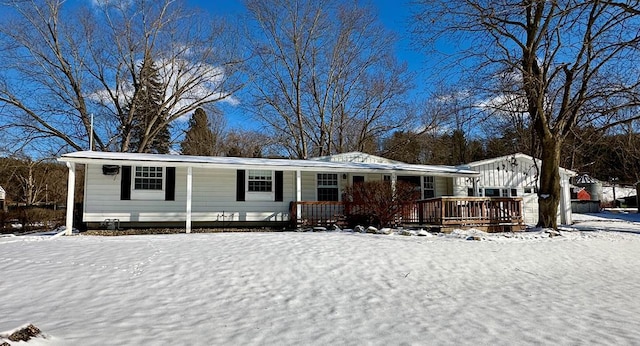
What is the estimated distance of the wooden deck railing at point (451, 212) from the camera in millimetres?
12430

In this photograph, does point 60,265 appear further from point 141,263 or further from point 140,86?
point 140,86

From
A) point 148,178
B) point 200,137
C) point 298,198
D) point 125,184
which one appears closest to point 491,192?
point 298,198

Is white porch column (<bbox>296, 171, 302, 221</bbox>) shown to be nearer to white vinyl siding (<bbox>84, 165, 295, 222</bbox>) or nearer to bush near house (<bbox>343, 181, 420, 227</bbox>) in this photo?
white vinyl siding (<bbox>84, 165, 295, 222</bbox>)

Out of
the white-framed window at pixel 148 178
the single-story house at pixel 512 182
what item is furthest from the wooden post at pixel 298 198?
the single-story house at pixel 512 182

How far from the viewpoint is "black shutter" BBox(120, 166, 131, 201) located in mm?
13102

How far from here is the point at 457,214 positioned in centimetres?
1258

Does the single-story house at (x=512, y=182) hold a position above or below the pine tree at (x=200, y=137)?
below

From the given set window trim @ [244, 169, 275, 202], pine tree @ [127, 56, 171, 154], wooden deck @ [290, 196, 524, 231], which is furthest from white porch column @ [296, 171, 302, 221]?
pine tree @ [127, 56, 171, 154]

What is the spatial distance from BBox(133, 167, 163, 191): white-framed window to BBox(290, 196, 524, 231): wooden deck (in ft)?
15.4

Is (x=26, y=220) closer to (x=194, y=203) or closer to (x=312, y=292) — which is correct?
(x=194, y=203)

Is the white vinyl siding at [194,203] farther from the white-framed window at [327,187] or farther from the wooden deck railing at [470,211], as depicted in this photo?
the wooden deck railing at [470,211]

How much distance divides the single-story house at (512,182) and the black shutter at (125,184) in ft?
43.4

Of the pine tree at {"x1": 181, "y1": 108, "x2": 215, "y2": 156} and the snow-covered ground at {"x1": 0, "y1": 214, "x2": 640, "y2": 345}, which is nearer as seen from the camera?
the snow-covered ground at {"x1": 0, "y1": 214, "x2": 640, "y2": 345}

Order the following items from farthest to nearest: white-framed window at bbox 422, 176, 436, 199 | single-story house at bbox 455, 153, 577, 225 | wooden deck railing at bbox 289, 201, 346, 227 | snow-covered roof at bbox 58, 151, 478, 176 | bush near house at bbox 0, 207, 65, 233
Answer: single-story house at bbox 455, 153, 577, 225
white-framed window at bbox 422, 176, 436, 199
bush near house at bbox 0, 207, 65, 233
wooden deck railing at bbox 289, 201, 346, 227
snow-covered roof at bbox 58, 151, 478, 176
